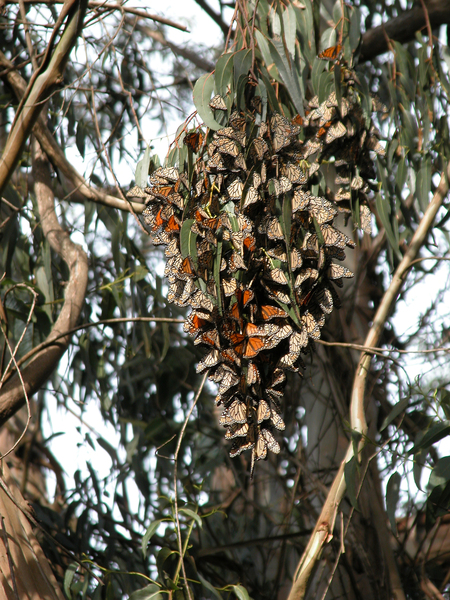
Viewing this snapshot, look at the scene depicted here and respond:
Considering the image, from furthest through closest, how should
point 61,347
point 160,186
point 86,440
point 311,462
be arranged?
point 311,462 < point 86,440 < point 61,347 < point 160,186

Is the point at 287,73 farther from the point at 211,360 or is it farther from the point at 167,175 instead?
the point at 211,360

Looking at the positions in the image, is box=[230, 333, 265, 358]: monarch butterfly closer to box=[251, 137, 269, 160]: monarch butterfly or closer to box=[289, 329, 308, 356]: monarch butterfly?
box=[289, 329, 308, 356]: monarch butterfly

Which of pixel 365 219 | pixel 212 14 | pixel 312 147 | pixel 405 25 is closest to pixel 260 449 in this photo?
pixel 365 219

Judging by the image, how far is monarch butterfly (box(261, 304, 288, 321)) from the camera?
81 cm

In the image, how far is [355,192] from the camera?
3.60 feet

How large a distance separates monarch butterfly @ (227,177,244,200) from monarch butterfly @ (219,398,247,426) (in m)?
0.28

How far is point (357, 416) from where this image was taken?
1.20 m

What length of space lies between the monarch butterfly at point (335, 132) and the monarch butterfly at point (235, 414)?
1.71ft

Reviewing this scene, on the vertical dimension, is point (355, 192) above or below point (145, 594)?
above

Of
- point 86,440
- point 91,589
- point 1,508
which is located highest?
point 86,440

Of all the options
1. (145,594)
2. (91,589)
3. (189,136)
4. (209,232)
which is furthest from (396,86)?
(91,589)

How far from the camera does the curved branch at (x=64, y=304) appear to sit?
121cm

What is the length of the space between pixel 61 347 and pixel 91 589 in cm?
79

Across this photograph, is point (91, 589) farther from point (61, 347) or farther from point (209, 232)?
point (209, 232)
